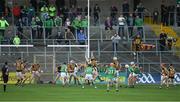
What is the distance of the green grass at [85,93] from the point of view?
35.8 m

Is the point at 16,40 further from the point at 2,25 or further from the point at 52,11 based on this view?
the point at 52,11

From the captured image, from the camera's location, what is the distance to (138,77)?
153 ft

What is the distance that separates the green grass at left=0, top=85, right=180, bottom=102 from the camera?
3578 centimetres

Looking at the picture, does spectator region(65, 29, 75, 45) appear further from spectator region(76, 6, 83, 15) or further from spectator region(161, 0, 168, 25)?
spectator region(161, 0, 168, 25)

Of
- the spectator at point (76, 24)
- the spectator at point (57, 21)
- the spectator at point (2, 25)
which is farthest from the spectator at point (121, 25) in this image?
the spectator at point (2, 25)

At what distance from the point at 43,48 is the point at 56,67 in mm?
2825

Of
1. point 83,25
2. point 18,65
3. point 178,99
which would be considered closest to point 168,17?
point 83,25

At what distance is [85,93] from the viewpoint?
3909 centimetres

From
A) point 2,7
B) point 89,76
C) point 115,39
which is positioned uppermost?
point 2,7

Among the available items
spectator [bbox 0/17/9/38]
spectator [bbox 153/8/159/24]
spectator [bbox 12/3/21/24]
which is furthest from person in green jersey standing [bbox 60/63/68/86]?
spectator [bbox 153/8/159/24]

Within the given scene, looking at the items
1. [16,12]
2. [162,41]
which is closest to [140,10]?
[162,41]

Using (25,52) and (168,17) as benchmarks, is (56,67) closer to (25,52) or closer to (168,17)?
(25,52)

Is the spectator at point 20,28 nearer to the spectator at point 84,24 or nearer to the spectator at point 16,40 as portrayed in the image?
the spectator at point 16,40

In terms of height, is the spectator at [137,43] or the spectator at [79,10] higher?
the spectator at [79,10]
